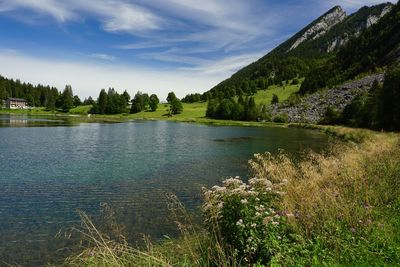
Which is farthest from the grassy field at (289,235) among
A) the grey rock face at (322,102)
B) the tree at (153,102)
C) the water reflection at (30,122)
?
the tree at (153,102)

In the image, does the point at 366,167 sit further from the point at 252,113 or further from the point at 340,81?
the point at 340,81

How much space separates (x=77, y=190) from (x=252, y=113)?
411 feet

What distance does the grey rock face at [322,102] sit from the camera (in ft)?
423

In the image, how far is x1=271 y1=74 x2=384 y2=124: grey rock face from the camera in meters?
129

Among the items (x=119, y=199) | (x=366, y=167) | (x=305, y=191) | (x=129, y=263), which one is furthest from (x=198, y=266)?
(x=119, y=199)

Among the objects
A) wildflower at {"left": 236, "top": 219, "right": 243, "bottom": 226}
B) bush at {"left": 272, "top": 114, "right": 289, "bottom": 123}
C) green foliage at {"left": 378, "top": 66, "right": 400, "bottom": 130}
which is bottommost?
bush at {"left": 272, "top": 114, "right": 289, "bottom": 123}

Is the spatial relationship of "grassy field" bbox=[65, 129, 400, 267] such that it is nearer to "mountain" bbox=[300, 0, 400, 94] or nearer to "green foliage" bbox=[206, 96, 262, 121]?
"green foliage" bbox=[206, 96, 262, 121]

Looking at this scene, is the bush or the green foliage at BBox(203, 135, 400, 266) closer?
the green foliage at BBox(203, 135, 400, 266)

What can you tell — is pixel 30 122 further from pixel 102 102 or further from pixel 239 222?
pixel 239 222

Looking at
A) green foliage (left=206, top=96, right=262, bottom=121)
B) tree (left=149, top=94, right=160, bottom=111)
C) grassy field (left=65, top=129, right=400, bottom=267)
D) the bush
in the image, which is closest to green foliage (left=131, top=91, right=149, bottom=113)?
tree (left=149, top=94, right=160, bottom=111)

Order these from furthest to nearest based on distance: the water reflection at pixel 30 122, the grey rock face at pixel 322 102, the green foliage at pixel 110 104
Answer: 1. the green foliage at pixel 110 104
2. the grey rock face at pixel 322 102
3. the water reflection at pixel 30 122

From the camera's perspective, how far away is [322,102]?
14262cm

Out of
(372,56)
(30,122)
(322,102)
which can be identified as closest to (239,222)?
(30,122)

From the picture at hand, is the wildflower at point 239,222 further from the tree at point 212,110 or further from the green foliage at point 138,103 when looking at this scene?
the green foliage at point 138,103
